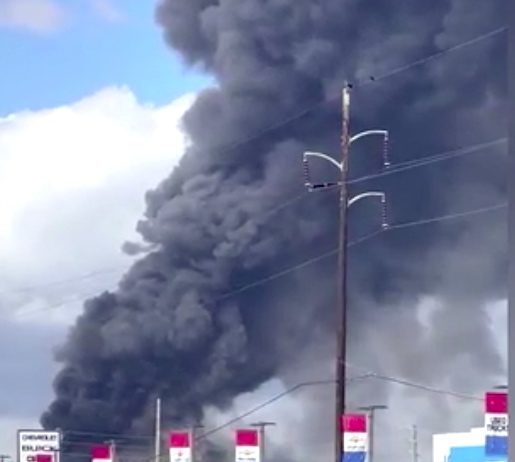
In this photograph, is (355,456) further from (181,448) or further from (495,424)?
(181,448)

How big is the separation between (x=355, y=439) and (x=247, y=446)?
176 inches

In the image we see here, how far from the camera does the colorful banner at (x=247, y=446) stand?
4012 centimetres

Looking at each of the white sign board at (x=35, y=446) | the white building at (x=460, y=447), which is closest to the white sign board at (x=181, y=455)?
the white building at (x=460, y=447)

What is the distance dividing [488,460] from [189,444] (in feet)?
34.2

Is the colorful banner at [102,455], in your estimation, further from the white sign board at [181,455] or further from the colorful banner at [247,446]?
the colorful banner at [247,446]

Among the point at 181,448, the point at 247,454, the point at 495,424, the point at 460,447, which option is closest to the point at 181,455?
the point at 181,448

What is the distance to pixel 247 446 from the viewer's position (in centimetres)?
4044

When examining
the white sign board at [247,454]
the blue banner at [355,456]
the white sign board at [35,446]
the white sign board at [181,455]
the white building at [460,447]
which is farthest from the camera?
the white sign board at [35,446]

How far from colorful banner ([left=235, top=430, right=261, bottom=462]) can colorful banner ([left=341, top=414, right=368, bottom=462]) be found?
3.81 m

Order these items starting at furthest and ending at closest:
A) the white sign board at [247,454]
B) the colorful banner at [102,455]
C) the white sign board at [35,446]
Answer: the white sign board at [35,446] → the colorful banner at [102,455] → the white sign board at [247,454]

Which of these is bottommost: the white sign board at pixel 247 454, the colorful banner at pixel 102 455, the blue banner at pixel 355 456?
the blue banner at pixel 355 456

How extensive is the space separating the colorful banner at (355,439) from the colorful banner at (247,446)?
3.81 metres

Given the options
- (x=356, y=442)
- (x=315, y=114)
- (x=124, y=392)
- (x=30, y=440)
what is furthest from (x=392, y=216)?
(x=356, y=442)

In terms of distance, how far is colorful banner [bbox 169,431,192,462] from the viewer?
44.0 m
